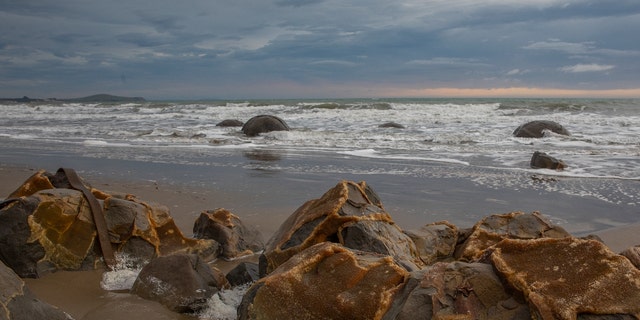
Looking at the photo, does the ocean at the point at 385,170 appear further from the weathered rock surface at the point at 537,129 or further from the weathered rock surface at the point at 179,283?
the weathered rock surface at the point at 537,129

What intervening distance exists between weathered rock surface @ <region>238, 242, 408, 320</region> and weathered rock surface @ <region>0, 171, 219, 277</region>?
192cm

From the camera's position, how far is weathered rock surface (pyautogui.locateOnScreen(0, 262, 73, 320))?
112 inches

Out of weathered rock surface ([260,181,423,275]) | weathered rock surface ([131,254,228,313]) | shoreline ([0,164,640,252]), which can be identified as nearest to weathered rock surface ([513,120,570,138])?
shoreline ([0,164,640,252])

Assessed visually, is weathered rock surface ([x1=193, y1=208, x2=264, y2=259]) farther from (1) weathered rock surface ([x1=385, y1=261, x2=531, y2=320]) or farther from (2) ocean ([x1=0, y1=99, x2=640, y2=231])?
(1) weathered rock surface ([x1=385, y1=261, x2=531, y2=320])

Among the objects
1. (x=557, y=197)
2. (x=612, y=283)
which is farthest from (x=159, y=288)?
(x=557, y=197)

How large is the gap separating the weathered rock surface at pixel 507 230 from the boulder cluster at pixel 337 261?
1 cm

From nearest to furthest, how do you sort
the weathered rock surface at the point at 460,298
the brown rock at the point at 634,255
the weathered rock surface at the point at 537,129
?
the weathered rock surface at the point at 460,298, the brown rock at the point at 634,255, the weathered rock surface at the point at 537,129

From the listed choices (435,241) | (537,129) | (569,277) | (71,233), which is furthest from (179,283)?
(537,129)

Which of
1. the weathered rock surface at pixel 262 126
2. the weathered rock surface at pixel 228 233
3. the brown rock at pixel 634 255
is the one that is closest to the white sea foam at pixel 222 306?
the weathered rock surface at pixel 228 233

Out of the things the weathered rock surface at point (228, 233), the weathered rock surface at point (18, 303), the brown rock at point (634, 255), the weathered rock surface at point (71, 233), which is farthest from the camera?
the weathered rock surface at point (228, 233)

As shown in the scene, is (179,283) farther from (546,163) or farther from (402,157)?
(402,157)

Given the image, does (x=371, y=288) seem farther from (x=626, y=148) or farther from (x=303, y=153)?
(x=626, y=148)

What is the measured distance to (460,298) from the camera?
2.62m

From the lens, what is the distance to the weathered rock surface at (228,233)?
5277mm
